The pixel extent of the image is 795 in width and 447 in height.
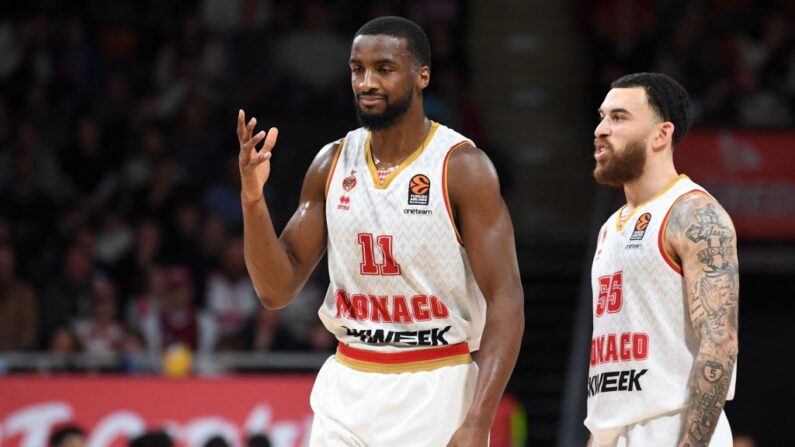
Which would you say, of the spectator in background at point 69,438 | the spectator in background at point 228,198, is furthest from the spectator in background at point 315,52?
the spectator in background at point 69,438

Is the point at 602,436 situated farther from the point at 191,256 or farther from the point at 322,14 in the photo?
the point at 322,14

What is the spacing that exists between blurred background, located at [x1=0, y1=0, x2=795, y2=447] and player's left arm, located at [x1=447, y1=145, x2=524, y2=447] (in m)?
5.28

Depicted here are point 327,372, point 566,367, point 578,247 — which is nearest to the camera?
point 327,372

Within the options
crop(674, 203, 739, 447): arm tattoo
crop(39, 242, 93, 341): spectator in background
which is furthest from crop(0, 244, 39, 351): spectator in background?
crop(674, 203, 739, 447): arm tattoo

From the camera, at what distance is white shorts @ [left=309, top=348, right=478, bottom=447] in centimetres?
549

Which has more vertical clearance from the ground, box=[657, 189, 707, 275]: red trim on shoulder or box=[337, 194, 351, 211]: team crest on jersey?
box=[337, 194, 351, 211]: team crest on jersey

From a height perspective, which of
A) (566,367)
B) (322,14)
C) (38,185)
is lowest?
(566,367)

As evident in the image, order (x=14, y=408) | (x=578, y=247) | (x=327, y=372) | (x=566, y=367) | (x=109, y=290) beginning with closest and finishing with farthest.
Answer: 1. (x=327, y=372)
2. (x=14, y=408)
3. (x=109, y=290)
4. (x=566, y=367)
5. (x=578, y=247)

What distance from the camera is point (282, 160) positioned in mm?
14352

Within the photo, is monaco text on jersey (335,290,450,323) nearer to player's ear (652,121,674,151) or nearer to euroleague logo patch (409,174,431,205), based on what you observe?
euroleague logo patch (409,174,431,205)

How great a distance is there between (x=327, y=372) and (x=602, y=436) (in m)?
1.20

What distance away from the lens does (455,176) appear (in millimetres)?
5570

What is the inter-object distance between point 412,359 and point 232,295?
6.83 m

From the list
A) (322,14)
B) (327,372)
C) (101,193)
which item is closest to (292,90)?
(322,14)
